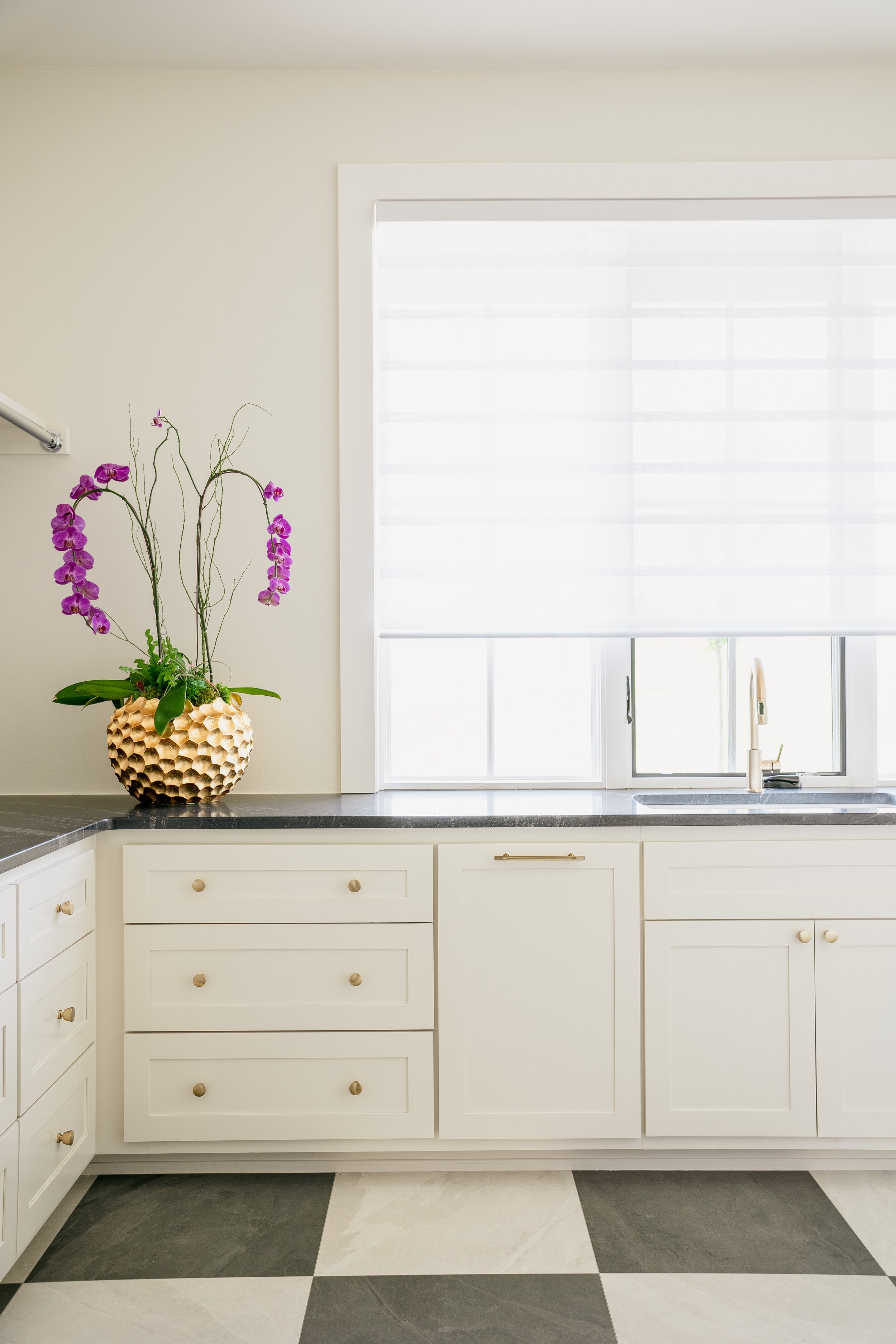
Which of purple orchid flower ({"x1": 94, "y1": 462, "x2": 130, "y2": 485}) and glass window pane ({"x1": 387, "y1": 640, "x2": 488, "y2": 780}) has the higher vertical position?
purple orchid flower ({"x1": 94, "y1": 462, "x2": 130, "y2": 485})

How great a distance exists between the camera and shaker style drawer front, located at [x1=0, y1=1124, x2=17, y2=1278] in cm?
144

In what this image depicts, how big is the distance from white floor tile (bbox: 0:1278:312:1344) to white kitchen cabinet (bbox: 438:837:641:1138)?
19.2 inches

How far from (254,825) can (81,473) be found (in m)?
1.14

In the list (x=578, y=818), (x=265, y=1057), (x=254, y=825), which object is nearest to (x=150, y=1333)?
(x=265, y=1057)

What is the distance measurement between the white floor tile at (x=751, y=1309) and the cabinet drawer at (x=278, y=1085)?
0.54 metres

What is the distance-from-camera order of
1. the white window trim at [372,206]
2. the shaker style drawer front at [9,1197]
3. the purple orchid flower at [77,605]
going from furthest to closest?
the white window trim at [372,206] → the purple orchid flower at [77,605] → the shaker style drawer front at [9,1197]

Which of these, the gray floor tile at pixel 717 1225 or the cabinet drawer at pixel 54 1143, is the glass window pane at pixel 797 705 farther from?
the cabinet drawer at pixel 54 1143

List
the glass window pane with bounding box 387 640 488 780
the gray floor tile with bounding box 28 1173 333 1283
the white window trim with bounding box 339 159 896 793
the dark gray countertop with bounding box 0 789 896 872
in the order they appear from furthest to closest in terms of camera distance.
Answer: the glass window pane with bounding box 387 640 488 780 → the white window trim with bounding box 339 159 896 793 → the dark gray countertop with bounding box 0 789 896 872 → the gray floor tile with bounding box 28 1173 333 1283

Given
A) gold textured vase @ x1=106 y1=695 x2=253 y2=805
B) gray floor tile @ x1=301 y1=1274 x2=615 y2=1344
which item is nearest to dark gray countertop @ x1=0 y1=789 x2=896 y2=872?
gold textured vase @ x1=106 y1=695 x2=253 y2=805

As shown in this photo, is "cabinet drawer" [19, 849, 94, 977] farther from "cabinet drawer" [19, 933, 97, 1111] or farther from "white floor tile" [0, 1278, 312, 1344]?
"white floor tile" [0, 1278, 312, 1344]

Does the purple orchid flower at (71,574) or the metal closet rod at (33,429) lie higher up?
the metal closet rod at (33,429)

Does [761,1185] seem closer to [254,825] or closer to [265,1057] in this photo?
[265,1057]

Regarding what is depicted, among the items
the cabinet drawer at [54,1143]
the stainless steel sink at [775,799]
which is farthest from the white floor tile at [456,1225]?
the stainless steel sink at [775,799]

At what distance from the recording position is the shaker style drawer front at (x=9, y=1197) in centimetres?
144
